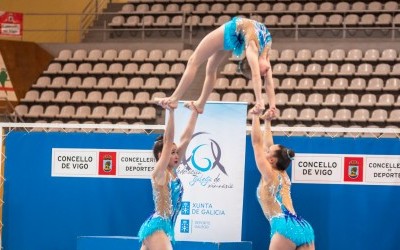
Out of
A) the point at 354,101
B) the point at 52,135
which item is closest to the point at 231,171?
the point at 52,135

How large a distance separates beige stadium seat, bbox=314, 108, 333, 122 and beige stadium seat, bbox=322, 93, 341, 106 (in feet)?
0.78

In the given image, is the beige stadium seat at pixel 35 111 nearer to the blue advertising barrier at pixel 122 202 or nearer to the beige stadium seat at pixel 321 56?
the beige stadium seat at pixel 321 56

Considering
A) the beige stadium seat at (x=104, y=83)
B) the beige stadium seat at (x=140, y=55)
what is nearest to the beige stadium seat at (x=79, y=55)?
the beige stadium seat at (x=104, y=83)

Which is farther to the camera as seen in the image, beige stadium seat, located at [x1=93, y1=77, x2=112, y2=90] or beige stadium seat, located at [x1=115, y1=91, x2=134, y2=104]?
beige stadium seat, located at [x1=93, y1=77, x2=112, y2=90]

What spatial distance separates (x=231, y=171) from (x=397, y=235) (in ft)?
5.49

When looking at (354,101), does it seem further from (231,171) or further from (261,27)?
(261,27)

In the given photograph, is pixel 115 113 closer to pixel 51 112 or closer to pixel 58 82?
pixel 51 112

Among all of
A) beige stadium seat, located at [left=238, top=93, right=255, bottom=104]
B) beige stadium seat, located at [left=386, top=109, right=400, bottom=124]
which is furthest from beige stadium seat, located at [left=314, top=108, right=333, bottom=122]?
beige stadium seat, located at [left=238, top=93, right=255, bottom=104]

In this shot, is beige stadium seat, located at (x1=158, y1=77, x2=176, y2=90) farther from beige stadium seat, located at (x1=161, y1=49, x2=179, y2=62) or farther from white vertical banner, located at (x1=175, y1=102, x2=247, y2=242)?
white vertical banner, located at (x1=175, y1=102, x2=247, y2=242)

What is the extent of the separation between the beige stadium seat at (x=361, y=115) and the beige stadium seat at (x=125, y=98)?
3660mm

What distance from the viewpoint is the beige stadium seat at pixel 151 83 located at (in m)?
13.4

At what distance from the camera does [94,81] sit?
14000 millimetres

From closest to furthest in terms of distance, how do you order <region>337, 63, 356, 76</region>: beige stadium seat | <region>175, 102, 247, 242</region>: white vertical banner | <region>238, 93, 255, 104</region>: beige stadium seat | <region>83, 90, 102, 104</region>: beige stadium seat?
<region>175, 102, 247, 242</region>: white vertical banner < <region>238, 93, 255, 104</region>: beige stadium seat < <region>337, 63, 356, 76</region>: beige stadium seat < <region>83, 90, 102, 104</region>: beige stadium seat

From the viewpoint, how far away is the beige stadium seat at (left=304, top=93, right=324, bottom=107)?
483 inches
